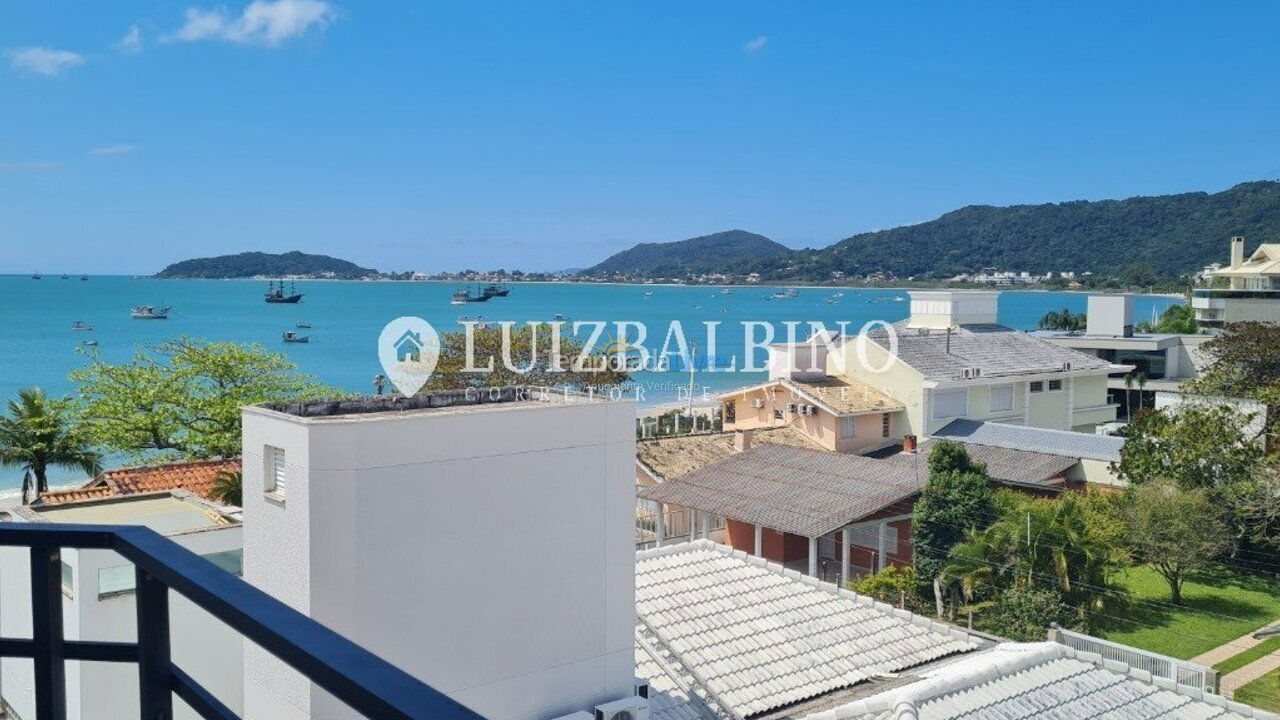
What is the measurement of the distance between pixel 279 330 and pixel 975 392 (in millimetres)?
101747

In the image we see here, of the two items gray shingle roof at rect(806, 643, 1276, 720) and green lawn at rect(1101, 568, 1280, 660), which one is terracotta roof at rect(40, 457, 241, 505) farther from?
green lawn at rect(1101, 568, 1280, 660)

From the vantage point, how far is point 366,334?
388 feet

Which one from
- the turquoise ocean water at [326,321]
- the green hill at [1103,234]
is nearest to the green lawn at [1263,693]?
the turquoise ocean water at [326,321]

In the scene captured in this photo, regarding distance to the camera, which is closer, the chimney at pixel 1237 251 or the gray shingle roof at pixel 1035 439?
the gray shingle roof at pixel 1035 439

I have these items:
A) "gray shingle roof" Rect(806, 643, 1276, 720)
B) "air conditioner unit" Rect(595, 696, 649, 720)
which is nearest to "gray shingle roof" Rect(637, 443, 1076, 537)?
"gray shingle roof" Rect(806, 643, 1276, 720)

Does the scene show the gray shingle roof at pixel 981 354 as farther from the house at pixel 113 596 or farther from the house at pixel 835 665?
the house at pixel 113 596

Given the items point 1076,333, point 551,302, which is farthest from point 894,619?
point 551,302

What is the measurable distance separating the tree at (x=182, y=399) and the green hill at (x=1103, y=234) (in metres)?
127

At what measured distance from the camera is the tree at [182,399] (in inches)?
1033

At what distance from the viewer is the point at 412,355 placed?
37938mm

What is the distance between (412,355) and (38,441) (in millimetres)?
15554

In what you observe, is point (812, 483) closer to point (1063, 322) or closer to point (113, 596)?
point (113, 596)

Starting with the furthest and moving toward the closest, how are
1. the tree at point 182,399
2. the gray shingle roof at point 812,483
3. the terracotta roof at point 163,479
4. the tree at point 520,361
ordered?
the tree at point 520,361 < the tree at point 182,399 < the gray shingle roof at point 812,483 < the terracotta roof at point 163,479

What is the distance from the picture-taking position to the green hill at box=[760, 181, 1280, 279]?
14112 centimetres
